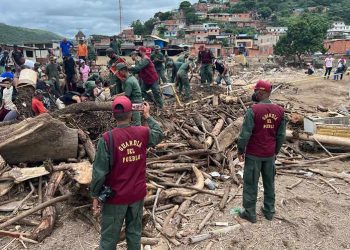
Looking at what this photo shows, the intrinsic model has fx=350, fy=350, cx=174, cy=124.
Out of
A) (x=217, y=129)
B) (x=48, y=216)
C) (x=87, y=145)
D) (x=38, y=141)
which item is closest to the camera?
(x=48, y=216)

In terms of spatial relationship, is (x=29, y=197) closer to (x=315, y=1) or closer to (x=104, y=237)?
(x=104, y=237)

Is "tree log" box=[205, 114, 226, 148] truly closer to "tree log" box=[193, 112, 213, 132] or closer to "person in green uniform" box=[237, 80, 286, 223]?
"tree log" box=[193, 112, 213, 132]

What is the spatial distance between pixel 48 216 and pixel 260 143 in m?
3.01

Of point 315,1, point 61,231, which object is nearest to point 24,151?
point 61,231

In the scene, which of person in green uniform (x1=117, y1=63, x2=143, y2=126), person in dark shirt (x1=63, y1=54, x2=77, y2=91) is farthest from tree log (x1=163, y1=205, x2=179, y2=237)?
person in dark shirt (x1=63, y1=54, x2=77, y2=91)

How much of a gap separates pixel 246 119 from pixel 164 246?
1.93 metres

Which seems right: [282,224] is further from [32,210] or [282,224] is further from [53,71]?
[53,71]

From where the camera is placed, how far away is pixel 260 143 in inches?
185

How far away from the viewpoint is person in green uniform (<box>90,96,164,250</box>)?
10.6 feet

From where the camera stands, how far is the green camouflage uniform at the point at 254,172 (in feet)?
15.2

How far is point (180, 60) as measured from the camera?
1415 centimetres

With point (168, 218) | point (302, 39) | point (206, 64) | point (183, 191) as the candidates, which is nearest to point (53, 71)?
point (206, 64)

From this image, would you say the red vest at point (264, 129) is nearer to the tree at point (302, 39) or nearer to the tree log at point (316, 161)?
the tree log at point (316, 161)

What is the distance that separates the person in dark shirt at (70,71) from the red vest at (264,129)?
329 inches
